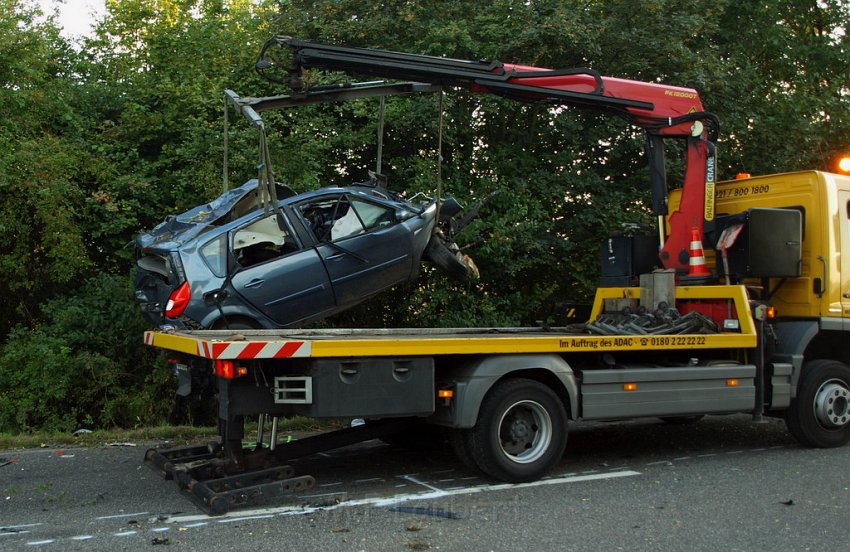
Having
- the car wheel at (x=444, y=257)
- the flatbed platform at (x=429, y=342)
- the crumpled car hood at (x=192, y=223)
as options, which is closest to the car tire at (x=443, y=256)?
the car wheel at (x=444, y=257)

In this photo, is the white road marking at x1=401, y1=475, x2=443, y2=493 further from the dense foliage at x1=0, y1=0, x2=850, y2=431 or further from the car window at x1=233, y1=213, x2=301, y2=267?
the dense foliage at x1=0, y1=0, x2=850, y2=431

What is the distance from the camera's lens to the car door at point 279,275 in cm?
812

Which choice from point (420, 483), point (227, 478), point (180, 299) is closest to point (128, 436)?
point (180, 299)

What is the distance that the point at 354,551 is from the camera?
471 cm

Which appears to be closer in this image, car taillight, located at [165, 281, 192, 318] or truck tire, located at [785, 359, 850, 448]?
car taillight, located at [165, 281, 192, 318]

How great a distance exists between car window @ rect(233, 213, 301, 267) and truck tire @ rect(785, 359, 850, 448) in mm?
5266

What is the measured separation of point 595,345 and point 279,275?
3.27 meters

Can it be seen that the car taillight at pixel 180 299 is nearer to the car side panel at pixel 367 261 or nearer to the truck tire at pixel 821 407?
the car side panel at pixel 367 261

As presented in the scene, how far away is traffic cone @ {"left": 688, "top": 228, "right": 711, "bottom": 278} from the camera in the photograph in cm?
868

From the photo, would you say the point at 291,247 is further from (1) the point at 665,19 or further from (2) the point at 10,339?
(1) the point at 665,19

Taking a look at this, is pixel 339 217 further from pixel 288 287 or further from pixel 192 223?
pixel 192 223

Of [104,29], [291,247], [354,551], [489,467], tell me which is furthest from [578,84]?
[104,29]

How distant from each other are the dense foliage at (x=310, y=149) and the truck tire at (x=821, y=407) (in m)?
4.31

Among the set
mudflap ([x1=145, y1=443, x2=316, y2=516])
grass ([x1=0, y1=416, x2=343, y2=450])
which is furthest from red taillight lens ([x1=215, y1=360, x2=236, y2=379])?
grass ([x1=0, y1=416, x2=343, y2=450])
